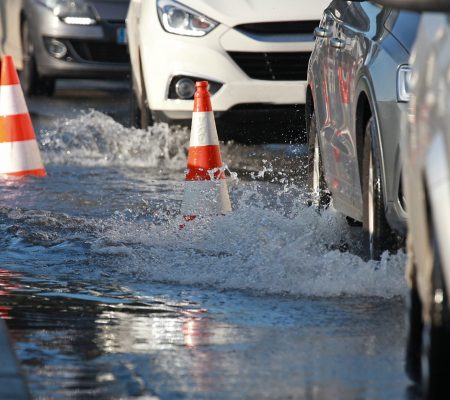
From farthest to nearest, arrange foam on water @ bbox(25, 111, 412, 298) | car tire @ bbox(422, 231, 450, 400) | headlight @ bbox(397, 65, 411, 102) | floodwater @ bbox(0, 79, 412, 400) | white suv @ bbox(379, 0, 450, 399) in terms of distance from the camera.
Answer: foam on water @ bbox(25, 111, 412, 298) < headlight @ bbox(397, 65, 411, 102) < floodwater @ bbox(0, 79, 412, 400) < car tire @ bbox(422, 231, 450, 400) < white suv @ bbox(379, 0, 450, 399)

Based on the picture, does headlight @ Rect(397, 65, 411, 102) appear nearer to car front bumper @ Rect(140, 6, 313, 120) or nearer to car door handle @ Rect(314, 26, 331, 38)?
car door handle @ Rect(314, 26, 331, 38)

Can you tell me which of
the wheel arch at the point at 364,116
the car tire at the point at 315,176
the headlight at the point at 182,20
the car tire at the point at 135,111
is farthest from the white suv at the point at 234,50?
the wheel arch at the point at 364,116

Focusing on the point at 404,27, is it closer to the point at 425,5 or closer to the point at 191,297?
the point at 191,297

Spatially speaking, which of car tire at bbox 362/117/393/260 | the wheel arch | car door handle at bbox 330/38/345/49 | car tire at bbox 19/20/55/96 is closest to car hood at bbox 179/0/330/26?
car door handle at bbox 330/38/345/49

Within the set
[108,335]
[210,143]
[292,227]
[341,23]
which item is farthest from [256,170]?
[108,335]

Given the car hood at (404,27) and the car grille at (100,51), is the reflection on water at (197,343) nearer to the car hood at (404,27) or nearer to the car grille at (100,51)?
the car hood at (404,27)

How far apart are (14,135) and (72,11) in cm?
501

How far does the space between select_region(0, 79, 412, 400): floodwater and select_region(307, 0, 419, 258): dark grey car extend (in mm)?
260

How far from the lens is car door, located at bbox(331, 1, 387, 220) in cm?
713

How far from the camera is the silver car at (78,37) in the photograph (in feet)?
54.0

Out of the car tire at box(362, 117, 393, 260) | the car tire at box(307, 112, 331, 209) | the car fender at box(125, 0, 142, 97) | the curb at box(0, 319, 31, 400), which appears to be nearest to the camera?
the curb at box(0, 319, 31, 400)

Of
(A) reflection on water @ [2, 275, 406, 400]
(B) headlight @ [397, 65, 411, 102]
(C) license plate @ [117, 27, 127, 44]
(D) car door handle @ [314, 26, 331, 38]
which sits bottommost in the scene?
(A) reflection on water @ [2, 275, 406, 400]

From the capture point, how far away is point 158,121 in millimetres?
12250

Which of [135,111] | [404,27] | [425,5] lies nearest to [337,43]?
[404,27]
